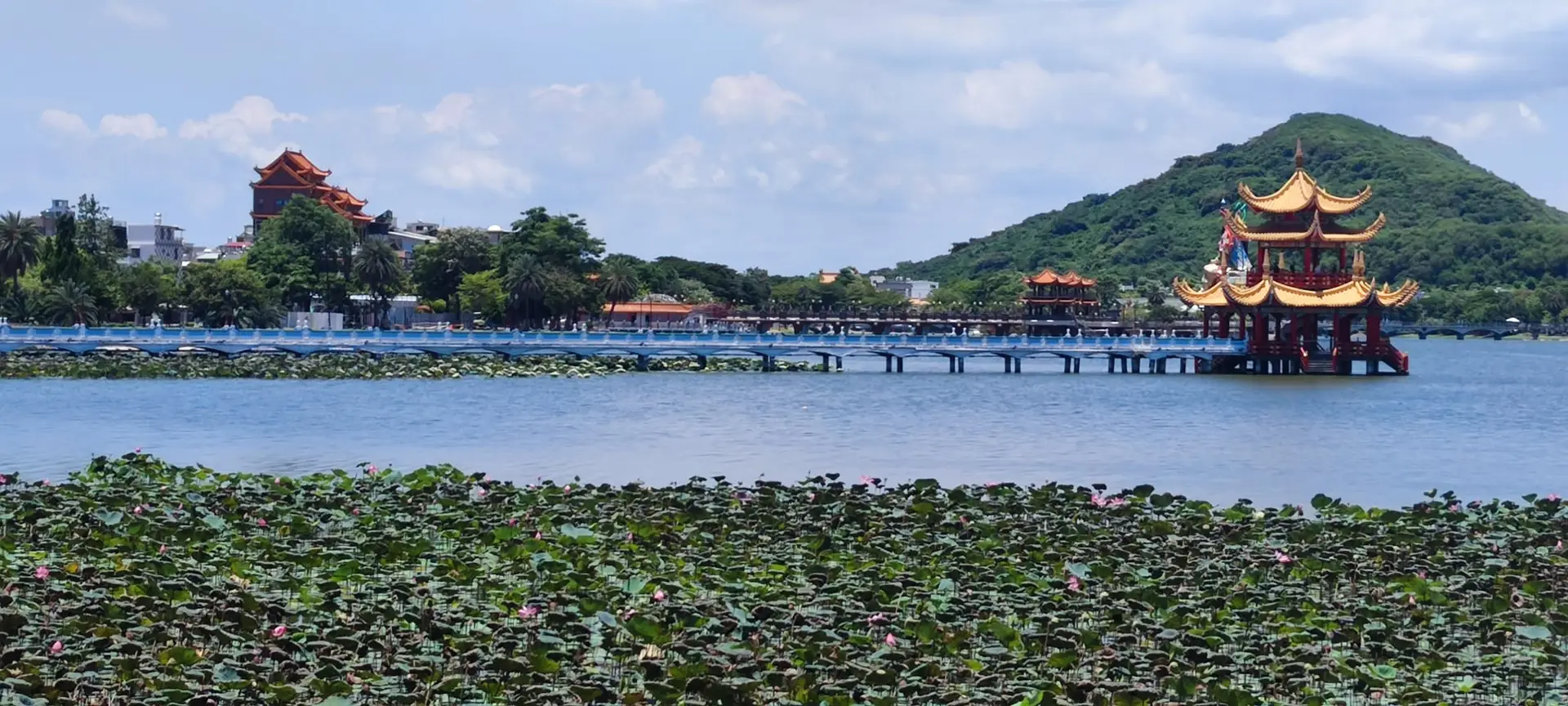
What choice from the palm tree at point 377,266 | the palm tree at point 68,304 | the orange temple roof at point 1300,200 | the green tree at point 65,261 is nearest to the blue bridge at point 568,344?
the orange temple roof at point 1300,200

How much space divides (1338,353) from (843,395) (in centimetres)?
2218

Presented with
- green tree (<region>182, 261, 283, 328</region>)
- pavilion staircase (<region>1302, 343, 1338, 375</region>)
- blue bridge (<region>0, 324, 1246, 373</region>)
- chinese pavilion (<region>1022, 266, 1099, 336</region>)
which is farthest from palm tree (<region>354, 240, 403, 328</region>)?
chinese pavilion (<region>1022, 266, 1099, 336</region>)

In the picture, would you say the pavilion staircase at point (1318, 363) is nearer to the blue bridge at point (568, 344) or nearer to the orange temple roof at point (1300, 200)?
the blue bridge at point (568, 344)

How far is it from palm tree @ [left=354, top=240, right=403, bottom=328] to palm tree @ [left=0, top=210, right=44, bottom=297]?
1529 centimetres

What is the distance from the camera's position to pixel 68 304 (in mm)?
76938

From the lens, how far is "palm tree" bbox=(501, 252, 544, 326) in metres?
90.4

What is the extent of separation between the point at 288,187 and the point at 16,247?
4483cm

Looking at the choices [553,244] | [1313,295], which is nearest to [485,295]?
[553,244]

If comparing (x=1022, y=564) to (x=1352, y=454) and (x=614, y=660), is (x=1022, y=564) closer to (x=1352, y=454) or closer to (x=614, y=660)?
(x=614, y=660)

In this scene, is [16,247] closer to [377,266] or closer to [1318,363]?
[377,266]

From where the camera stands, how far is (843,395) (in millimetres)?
Answer: 55500

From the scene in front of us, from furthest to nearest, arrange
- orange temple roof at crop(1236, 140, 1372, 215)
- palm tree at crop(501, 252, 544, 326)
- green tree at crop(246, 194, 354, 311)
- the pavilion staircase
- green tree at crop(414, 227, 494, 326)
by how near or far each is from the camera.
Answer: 1. green tree at crop(414, 227, 494, 326)
2. green tree at crop(246, 194, 354, 311)
3. palm tree at crop(501, 252, 544, 326)
4. orange temple roof at crop(1236, 140, 1372, 215)
5. the pavilion staircase

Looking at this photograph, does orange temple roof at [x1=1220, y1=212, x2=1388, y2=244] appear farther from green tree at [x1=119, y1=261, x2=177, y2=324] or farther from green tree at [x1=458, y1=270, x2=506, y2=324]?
green tree at [x1=119, y1=261, x2=177, y2=324]

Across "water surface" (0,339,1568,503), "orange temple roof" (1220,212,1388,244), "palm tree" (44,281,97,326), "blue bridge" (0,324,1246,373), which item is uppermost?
"orange temple roof" (1220,212,1388,244)
